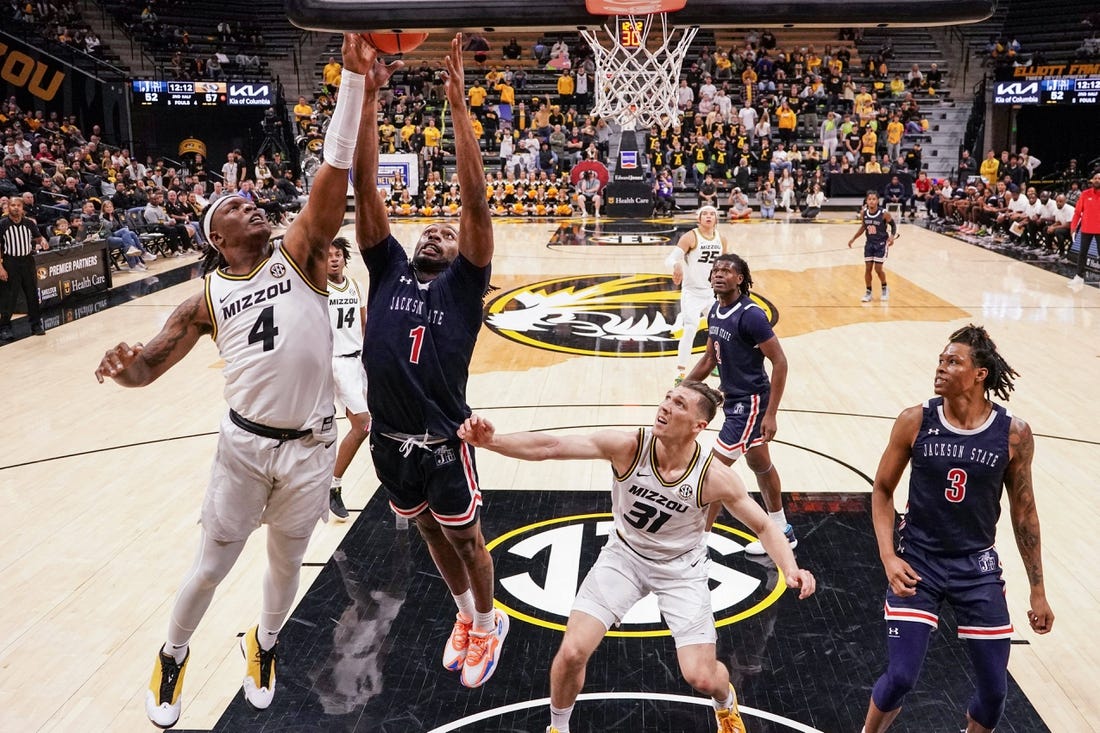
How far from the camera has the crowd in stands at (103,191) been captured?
58.4ft

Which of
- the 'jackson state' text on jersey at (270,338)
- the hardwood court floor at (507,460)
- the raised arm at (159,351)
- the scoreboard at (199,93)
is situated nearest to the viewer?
the raised arm at (159,351)

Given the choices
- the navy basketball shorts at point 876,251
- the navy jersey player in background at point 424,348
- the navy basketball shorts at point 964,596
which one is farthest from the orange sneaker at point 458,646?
the navy basketball shorts at point 876,251

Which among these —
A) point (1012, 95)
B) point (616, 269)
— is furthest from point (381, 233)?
point (1012, 95)

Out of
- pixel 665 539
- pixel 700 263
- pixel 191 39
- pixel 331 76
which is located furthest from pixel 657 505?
pixel 191 39

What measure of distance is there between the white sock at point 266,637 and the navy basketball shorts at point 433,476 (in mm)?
816

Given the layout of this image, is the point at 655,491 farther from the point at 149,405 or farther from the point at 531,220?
the point at 531,220

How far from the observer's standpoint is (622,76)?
11891 mm

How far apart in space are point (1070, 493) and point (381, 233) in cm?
561

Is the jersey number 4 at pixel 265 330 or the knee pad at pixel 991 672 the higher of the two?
the jersey number 4 at pixel 265 330

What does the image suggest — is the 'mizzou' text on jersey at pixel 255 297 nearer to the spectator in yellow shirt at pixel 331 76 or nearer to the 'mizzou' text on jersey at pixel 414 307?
the 'mizzou' text on jersey at pixel 414 307

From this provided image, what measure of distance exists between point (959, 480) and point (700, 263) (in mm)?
6519

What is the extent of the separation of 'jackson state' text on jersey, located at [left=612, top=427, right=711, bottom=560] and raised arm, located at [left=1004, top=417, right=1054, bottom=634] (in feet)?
3.99

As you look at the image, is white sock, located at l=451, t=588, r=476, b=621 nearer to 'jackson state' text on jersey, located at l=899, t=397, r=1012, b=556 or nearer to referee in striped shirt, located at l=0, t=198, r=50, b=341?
'jackson state' text on jersey, located at l=899, t=397, r=1012, b=556

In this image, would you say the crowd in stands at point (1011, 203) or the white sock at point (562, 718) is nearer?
the white sock at point (562, 718)
